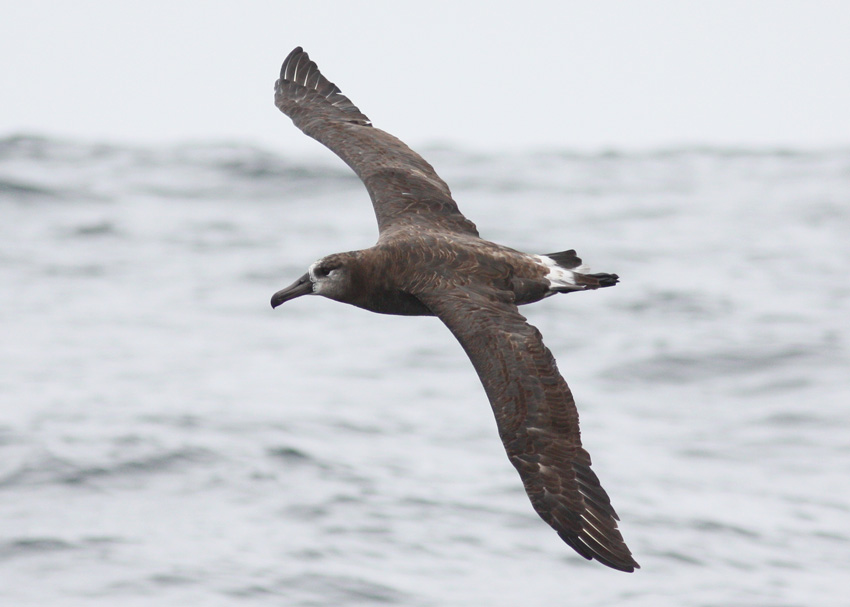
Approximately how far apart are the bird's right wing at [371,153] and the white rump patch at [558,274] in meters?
0.73

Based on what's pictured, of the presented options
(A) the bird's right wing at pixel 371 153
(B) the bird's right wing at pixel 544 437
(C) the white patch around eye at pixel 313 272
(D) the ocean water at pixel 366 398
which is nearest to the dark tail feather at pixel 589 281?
(A) the bird's right wing at pixel 371 153

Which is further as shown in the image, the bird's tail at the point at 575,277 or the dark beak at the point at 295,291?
the bird's tail at the point at 575,277

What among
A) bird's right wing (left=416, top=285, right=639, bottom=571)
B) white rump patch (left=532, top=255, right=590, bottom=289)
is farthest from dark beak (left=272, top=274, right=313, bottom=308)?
white rump patch (left=532, top=255, right=590, bottom=289)

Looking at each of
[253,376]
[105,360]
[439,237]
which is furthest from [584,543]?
[105,360]

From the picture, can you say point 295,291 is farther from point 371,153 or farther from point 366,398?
point 366,398

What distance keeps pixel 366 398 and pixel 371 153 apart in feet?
25.8

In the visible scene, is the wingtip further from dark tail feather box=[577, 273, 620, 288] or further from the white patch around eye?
dark tail feather box=[577, 273, 620, 288]

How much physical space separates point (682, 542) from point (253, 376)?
287 inches

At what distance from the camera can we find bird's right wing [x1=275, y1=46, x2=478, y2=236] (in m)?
9.73

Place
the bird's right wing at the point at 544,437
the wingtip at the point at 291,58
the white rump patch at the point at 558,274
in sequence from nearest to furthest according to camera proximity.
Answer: the bird's right wing at the point at 544,437
the white rump patch at the point at 558,274
the wingtip at the point at 291,58

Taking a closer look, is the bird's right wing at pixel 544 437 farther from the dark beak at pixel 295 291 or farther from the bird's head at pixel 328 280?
the dark beak at pixel 295 291

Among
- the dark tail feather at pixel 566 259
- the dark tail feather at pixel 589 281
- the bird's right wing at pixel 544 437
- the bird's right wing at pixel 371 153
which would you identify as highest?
the bird's right wing at pixel 371 153

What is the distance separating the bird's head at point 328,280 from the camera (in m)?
8.65

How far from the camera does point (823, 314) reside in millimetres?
22297
